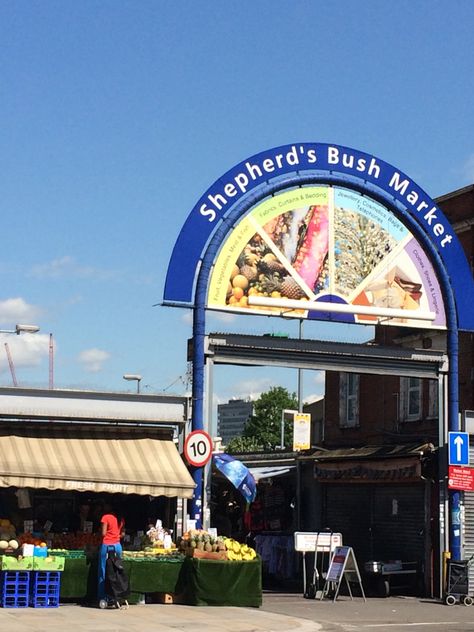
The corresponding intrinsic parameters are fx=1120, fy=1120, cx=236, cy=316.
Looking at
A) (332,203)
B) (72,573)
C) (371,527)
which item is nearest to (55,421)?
(72,573)

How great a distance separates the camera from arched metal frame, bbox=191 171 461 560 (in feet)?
78.4

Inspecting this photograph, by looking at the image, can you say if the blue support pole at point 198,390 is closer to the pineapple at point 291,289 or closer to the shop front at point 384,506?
the pineapple at point 291,289

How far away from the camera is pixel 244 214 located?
2495 centimetres

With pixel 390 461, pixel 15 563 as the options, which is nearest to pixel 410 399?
pixel 390 461

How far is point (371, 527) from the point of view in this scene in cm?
2925

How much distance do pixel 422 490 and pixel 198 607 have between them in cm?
804

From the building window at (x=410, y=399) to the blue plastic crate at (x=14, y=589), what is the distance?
17.5m

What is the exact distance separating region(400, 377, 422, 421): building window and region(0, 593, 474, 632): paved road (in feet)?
37.9

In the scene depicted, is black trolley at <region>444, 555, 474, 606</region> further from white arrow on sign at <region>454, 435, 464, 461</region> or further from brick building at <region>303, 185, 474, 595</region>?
white arrow on sign at <region>454, 435, 464, 461</region>

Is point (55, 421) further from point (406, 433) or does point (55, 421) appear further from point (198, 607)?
point (406, 433)

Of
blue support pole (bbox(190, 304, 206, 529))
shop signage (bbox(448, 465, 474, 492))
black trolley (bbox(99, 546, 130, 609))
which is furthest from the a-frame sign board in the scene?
black trolley (bbox(99, 546, 130, 609))

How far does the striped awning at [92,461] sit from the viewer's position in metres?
21.2

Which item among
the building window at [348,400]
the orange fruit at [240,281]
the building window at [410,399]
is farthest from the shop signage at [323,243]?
the building window at [348,400]

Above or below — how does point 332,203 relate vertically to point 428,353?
above
